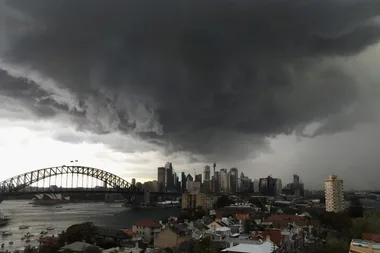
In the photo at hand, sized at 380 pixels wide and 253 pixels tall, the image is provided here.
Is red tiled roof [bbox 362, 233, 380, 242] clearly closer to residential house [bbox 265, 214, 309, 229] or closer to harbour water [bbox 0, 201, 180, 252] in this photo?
residential house [bbox 265, 214, 309, 229]

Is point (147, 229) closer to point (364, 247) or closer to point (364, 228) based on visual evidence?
point (364, 228)

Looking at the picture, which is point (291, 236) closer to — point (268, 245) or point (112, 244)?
point (268, 245)

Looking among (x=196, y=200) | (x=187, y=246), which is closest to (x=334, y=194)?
(x=196, y=200)

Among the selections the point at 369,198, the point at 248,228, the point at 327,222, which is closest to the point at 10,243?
the point at 248,228

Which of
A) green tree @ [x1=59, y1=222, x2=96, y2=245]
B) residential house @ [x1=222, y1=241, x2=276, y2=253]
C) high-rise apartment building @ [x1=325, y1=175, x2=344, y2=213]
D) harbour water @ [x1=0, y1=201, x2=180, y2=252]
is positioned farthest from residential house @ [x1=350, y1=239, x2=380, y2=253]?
high-rise apartment building @ [x1=325, y1=175, x2=344, y2=213]

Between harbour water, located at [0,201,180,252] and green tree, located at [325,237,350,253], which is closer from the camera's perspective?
green tree, located at [325,237,350,253]

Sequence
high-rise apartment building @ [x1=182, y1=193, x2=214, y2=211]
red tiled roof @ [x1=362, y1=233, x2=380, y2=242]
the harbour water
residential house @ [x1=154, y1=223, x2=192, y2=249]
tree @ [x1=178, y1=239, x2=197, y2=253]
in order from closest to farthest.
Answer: red tiled roof @ [x1=362, y1=233, x2=380, y2=242]
tree @ [x1=178, y1=239, x2=197, y2=253]
residential house @ [x1=154, y1=223, x2=192, y2=249]
the harbour water
high-rise apartment building @ [x1=182, y1=193, x2=214, y2=211]

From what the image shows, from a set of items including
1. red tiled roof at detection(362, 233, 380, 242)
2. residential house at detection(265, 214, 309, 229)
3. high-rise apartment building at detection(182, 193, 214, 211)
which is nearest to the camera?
red tiled roof at detection(362, 233, 380, 242)

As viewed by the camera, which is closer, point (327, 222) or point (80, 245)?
point (80, 245)
